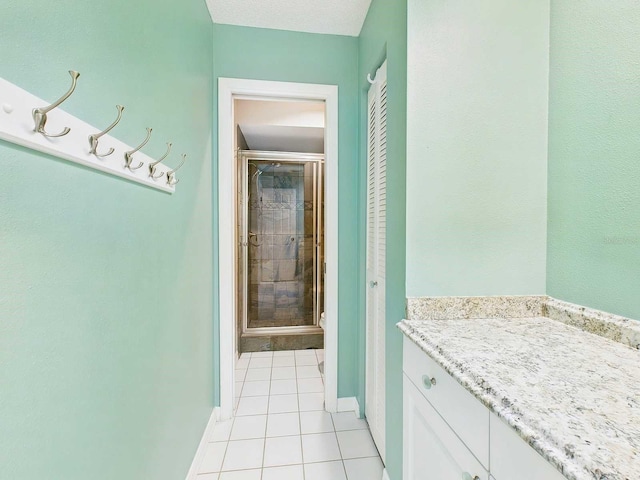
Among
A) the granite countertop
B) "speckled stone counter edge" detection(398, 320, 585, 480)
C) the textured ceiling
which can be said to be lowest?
"speckled stone counter edge" detection(398, 320, 585, 480)

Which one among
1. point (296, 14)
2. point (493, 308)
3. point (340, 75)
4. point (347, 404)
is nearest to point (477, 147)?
point (493, 308)

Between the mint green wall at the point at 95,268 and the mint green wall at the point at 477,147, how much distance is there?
91 centimetres

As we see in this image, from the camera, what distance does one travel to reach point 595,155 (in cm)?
98

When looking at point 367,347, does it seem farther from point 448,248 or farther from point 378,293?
point 448,248

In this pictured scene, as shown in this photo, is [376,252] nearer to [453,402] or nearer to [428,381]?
[428,381]

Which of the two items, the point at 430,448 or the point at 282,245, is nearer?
the point at 430,448

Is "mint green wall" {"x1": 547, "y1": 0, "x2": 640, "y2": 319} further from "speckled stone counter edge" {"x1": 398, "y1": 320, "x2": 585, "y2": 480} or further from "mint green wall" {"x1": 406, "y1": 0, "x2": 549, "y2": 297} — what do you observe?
"speckled stone counter edge" {"x1": 398, "y1": 320, "x2": 585, "y2": 480}

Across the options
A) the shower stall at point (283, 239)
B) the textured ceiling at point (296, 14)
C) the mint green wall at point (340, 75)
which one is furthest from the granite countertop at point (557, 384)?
the shower stall at point (283, 239)

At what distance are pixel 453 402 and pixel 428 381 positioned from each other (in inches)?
5.4

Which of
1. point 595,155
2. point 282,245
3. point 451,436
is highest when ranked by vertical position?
point 595,155

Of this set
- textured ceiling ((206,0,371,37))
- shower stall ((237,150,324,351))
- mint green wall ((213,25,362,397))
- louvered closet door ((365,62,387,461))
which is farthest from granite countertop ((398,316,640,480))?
shower stall ((237,150,324,351))

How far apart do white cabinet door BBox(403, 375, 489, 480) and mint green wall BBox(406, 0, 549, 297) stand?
15.0 inches

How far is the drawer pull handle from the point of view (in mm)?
890

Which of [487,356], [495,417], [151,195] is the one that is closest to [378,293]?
[487,356]
